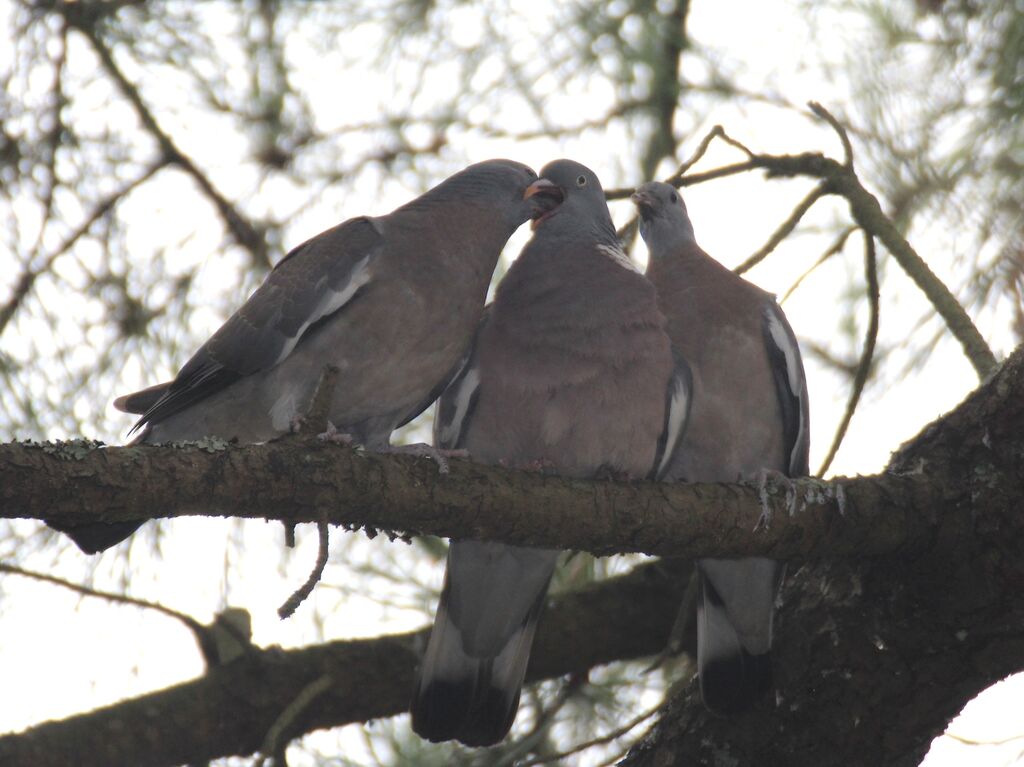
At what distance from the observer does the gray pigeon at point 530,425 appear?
138 inches

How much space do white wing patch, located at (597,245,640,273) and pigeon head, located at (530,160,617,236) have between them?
4.8 inches

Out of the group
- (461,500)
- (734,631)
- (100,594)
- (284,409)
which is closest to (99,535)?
(100,594)

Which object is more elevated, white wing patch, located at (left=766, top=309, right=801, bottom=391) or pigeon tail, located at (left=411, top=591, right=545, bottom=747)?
white wing patch, located at (left=766, top=309, right=801, bottom=391)

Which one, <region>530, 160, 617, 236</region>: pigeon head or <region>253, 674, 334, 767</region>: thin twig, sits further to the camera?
<region>530, 160, 617, 236</region>: pigeon head

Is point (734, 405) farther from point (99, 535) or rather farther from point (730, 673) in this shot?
point (99, 535)

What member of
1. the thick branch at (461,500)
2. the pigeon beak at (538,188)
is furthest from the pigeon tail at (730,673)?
the pigeon beak at (538,188)

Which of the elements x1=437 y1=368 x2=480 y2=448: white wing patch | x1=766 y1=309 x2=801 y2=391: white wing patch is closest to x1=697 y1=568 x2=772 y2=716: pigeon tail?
x1=766 y1=309 x2=801 y2=391: white wing patch

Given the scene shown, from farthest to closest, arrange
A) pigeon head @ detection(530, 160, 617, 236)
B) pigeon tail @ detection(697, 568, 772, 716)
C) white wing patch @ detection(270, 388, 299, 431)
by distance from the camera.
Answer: pigeon head @ detection(530, 160, 617, 236)
white wing patch @ detection(270, 388, 299, 431)
pigeon tail @ detection(697, 568, 772, 716)

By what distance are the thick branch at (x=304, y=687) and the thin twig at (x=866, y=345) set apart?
0.87m

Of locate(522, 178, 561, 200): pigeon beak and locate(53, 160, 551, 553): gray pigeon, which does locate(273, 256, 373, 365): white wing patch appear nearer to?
locate(53, 160, 551, 553): gray pigeon

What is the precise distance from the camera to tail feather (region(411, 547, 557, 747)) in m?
3.53

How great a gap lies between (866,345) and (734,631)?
0.90m

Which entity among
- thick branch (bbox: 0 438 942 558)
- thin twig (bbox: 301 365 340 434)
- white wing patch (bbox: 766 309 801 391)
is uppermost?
white wing patch (bbox: 766 309 801 391)

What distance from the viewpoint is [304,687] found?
3.61 meters
